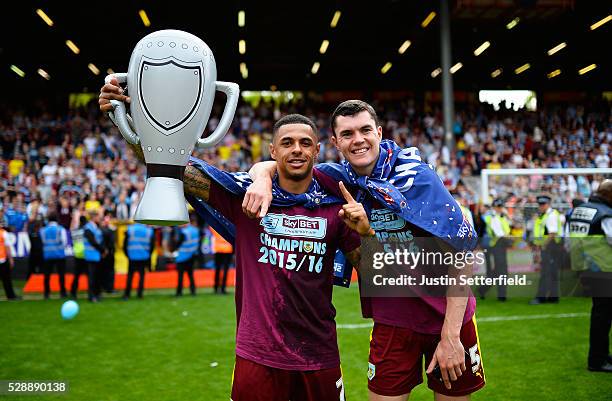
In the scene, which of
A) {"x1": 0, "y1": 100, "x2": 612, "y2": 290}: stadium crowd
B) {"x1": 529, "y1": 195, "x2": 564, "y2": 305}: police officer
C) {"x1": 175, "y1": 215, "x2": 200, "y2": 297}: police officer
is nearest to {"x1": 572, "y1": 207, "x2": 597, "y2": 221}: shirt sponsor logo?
{"x1": 529, "y1": 195, "x2": 564, "y2": 305}: police officer

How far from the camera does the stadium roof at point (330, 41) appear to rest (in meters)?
19.1

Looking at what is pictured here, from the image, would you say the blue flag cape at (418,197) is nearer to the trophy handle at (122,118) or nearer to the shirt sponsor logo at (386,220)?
the shirt sponsor logo at (386,220)

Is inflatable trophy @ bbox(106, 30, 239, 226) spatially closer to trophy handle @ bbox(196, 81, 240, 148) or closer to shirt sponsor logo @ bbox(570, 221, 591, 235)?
trophy handle @ bbox(196, 81, 240, 148)

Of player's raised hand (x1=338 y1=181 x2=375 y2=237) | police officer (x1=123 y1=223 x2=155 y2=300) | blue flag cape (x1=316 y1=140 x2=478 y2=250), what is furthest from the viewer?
police officer (x1=123 y1=223 x2=155 y2=300)

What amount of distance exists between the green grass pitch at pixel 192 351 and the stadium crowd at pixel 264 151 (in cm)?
347

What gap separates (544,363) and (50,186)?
534 inches

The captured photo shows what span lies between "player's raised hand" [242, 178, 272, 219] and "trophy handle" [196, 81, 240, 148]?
0.83ft

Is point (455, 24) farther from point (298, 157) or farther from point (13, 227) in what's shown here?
point (298, 157)

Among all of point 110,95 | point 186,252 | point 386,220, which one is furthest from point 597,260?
point 186,252

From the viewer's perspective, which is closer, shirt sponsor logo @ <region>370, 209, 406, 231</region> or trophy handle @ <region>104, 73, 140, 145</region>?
trophy handle @ <region>104, 73, 140, 145</region>

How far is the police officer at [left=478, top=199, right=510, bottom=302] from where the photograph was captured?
32.3 ft

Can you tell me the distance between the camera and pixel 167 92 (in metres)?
2.22

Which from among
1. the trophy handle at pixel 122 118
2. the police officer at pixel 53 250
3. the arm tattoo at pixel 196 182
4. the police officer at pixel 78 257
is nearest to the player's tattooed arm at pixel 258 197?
the arm tattoo at pixel 196 182

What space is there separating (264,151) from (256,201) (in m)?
16.7
